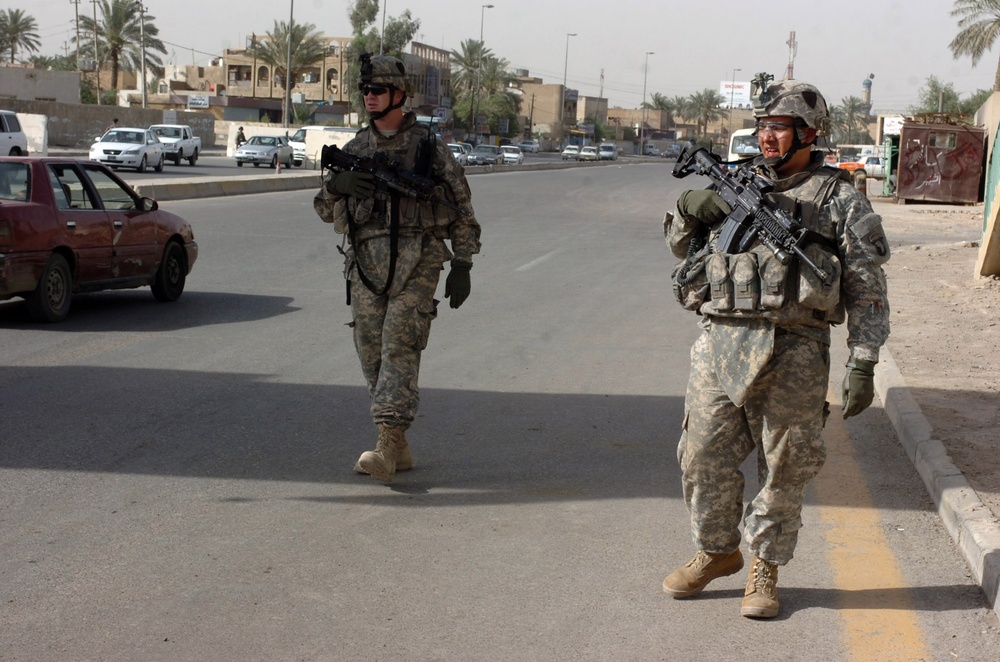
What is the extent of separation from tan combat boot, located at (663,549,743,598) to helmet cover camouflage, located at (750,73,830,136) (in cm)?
148

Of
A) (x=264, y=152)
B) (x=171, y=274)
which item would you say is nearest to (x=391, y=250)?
(x=171, y=274)

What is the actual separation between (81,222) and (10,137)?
77.2 ft

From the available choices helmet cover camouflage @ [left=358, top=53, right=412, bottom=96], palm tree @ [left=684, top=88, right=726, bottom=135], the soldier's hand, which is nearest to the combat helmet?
helmet cover camouflage @ [left=358, top=53, right=412, bottom=96]

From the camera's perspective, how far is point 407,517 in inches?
195

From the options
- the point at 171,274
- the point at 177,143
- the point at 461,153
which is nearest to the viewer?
the point at 171,274

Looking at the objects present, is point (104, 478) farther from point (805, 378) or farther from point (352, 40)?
point (352, 40)

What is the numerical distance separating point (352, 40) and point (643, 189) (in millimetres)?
58165

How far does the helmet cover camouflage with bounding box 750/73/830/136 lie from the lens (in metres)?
3.83

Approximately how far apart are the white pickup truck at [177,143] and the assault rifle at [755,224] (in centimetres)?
4040

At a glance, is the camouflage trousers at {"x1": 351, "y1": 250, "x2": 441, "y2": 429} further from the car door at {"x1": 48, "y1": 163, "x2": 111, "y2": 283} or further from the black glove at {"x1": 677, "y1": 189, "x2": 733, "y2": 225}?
the car door at {"x1": 48, "y1": 163, "x2": 111, "y2": 283}

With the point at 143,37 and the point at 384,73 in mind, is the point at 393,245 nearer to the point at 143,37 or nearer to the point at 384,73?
the point at 384,73

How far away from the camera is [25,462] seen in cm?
562

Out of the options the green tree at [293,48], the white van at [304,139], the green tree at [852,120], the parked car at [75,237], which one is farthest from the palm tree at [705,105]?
the parked car at [75,237]

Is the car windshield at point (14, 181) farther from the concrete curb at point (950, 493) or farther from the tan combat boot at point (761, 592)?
the tan combat boot at point (761, 592)
